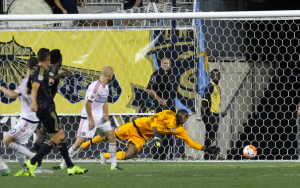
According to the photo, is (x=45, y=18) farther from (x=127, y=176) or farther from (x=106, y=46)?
(x=127, y=176)

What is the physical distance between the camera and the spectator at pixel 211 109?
807 cm

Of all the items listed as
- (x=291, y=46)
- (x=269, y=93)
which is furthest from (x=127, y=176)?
(x=291, y=46)

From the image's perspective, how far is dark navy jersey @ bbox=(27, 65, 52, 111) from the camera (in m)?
4.83

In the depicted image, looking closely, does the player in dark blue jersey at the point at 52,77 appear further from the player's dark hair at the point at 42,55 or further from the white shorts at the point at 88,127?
the white shorts at the point at 88,127

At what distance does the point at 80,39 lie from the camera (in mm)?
8281

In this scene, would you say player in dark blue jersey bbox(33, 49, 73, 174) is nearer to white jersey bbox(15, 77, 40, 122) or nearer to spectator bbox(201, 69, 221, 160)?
white jersey bbox(15, 77, 40, 122)

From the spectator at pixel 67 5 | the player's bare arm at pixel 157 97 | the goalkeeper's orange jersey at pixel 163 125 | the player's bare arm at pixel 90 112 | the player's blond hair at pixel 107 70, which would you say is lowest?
the goalkeeper's orange jersey at pixel 163 125

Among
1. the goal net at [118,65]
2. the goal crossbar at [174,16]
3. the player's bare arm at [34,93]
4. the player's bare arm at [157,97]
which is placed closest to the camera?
the player's bare arm at [34,93]

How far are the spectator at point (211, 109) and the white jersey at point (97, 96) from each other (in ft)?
7.36

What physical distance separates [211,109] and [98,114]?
2.47 m

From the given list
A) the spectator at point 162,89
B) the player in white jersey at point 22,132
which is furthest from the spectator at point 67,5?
the player in white jersey at point 22,132

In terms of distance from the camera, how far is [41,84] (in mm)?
4887

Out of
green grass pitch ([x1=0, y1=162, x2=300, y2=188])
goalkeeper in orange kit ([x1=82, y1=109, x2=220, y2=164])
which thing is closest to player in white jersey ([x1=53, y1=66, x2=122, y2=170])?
goalkeeper in orange kit ([x1=82, y1=109, x2=220, y2=164])

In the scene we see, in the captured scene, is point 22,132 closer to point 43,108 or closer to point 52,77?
point 43,108
